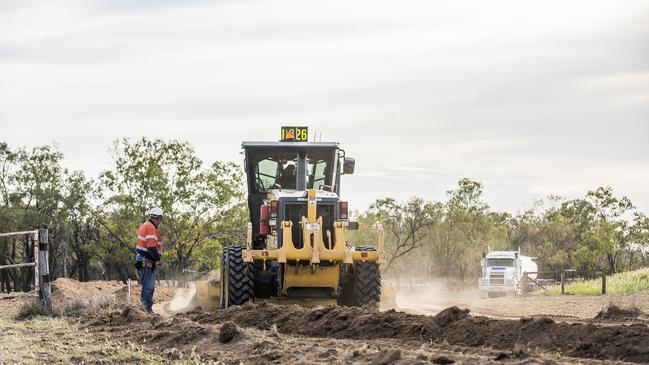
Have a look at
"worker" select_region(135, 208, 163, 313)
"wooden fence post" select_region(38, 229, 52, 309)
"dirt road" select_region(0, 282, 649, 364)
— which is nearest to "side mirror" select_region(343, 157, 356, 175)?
"worker" select_region(135, 208, 163, 313)

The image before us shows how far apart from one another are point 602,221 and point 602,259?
36.2 ft

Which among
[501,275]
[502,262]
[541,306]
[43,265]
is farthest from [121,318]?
[502,262]

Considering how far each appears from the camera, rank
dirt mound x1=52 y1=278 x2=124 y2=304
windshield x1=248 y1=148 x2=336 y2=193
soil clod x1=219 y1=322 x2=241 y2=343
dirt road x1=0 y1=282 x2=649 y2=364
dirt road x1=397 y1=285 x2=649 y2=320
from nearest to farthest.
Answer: dirt road x1=0 y1=282 x2=649 y2=364 → soil clod x1=219 y1=322 x2=241 y2=343 → windshield x1=248 y1=148 x2=336 y2=193 → dirt road x1=397 y1=285 x2=649 y2=320 → dirt mound x1=52 y1=278 x2=124 y2=304

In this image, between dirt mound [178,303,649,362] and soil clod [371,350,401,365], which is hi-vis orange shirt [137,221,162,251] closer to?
dirt mound [178,303,649,362]

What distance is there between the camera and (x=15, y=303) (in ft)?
82.4

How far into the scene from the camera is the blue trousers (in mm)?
21062

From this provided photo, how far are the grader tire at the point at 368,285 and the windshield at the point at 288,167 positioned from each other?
2313 millimetres

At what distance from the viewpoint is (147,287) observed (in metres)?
21.2

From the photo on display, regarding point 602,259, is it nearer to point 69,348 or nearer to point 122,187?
point 122,187

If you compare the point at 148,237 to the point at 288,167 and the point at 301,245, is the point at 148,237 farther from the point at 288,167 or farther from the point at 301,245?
the point at 288,167

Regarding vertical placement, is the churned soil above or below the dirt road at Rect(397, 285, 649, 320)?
above

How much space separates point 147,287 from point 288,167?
380 centimetres

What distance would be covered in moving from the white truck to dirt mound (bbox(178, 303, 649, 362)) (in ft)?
130

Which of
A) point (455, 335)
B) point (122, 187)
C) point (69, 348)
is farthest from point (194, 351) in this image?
point (122, 187)
